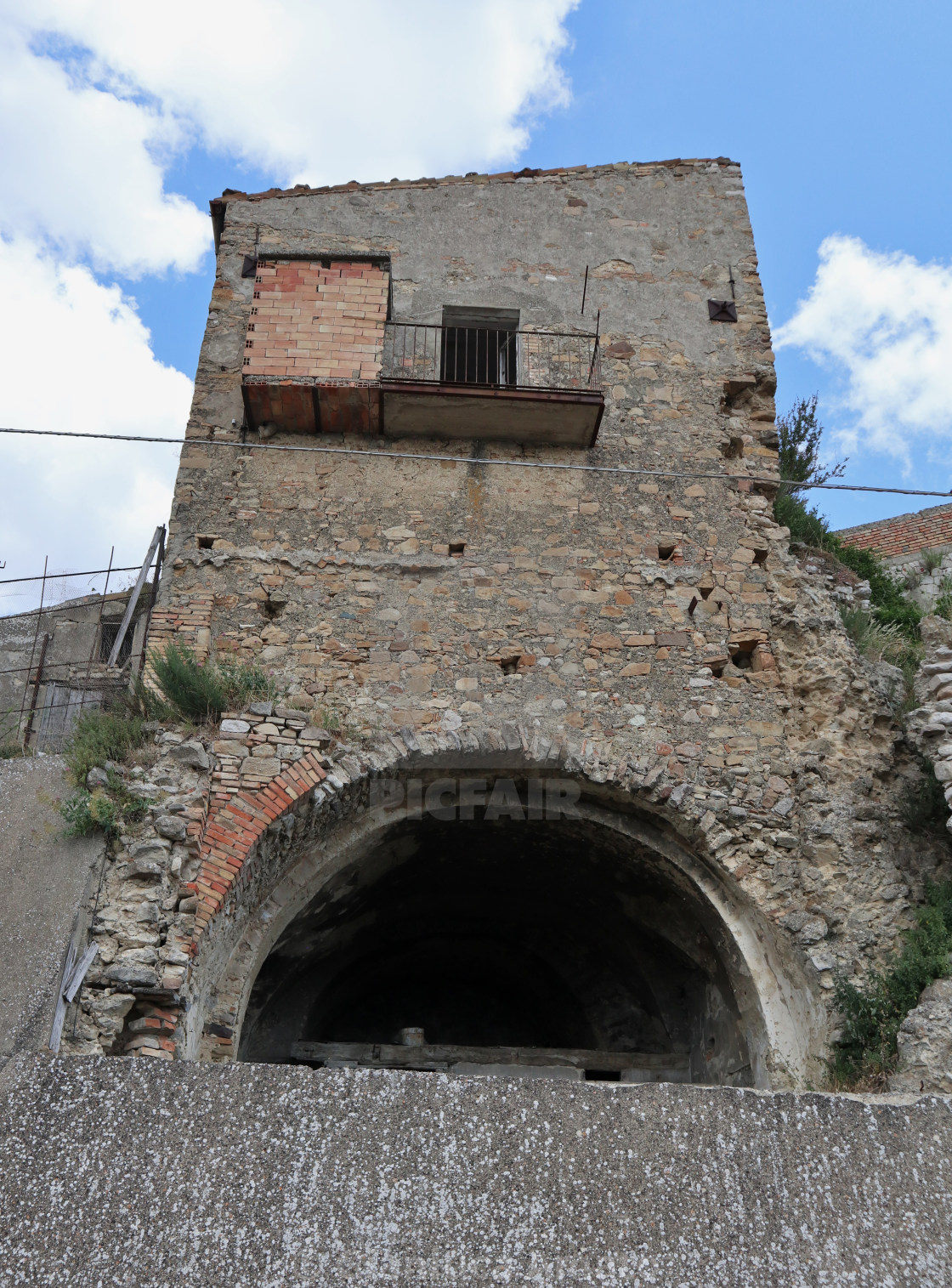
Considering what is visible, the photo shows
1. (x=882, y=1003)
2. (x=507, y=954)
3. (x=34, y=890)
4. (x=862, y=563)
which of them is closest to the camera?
(x=34, y=890)

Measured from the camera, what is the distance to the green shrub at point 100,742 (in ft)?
22.4

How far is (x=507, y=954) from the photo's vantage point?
35.1 ft

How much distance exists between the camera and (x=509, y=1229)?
4551 millimetres

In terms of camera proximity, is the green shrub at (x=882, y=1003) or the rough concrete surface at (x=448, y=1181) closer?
the rough concrete surface at (x=448, y=1181)

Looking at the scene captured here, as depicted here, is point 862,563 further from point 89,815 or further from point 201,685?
point 89,815

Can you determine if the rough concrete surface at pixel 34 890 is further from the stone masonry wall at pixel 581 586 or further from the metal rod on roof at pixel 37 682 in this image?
the metal rod on roof at pixel 37 682

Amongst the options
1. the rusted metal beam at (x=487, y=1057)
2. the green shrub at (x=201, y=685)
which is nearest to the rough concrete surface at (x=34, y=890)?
the green shrub at (x=201, y=685)

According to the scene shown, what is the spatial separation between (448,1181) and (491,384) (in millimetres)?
5882

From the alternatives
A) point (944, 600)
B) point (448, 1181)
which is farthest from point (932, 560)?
point (448, 1181)

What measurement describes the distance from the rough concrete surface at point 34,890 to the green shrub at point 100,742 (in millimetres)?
134

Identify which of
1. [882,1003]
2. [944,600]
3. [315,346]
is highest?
[315,346]

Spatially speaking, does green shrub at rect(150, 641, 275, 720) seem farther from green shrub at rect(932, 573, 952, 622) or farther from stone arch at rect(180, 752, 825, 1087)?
green shrub at rect(932, 573, 952, 622)

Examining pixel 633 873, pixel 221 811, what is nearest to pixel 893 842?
pixel 633 873

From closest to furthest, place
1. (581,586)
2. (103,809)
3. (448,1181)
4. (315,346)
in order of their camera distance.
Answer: (448,1181), (103,809), (581,586), (315,346)
